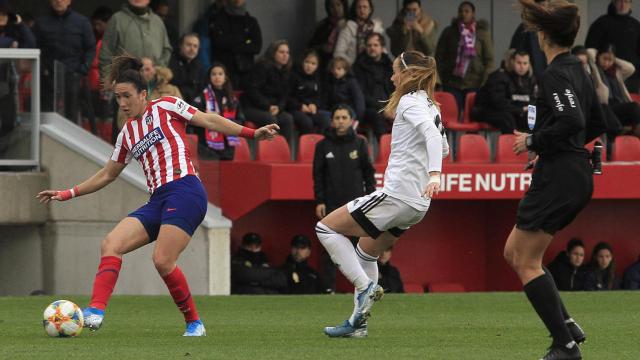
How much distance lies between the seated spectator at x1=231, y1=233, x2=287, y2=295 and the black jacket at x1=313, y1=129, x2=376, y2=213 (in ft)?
4.22

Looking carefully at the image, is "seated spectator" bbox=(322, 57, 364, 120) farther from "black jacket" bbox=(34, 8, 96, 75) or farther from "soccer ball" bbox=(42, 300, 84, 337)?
"soccer ball" bbox=(42, 300, 84, 337)

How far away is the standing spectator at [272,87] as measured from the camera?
16359 mm

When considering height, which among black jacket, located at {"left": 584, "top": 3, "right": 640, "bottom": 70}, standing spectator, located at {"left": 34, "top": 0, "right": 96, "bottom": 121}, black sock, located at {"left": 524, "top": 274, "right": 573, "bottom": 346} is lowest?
black sock, located at {"left": 524, "top": 274, "right": 573, "bottom": 346}

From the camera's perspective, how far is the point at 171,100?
29.7 feet

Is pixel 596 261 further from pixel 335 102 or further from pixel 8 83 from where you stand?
pixel 8 83

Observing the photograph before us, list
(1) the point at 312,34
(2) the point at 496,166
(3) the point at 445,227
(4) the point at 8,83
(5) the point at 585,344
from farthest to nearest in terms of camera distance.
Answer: (1) the point at 312,34, (3) the point at 445,227, (2) the point at 496,166, (4) the point at 8,83, (5) the point at 585,344

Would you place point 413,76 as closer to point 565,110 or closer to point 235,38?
point 565,110

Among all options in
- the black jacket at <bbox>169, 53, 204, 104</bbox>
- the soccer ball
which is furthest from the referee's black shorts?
the black jacket at <bbox>169, 53, 204, 104</bbox>

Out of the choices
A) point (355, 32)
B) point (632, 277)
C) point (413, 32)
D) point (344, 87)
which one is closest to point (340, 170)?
point (344, 87)

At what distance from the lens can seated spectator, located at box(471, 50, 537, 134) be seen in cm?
1722

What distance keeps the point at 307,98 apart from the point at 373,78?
3.13ft

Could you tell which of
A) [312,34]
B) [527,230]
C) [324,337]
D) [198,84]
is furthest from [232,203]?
[527,230]

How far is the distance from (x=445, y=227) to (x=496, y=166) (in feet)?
5.53

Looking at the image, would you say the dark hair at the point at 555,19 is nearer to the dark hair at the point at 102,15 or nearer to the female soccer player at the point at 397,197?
the female soccer player at the point at 397,197
